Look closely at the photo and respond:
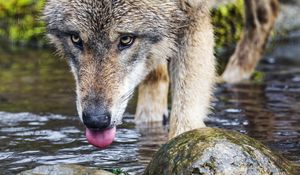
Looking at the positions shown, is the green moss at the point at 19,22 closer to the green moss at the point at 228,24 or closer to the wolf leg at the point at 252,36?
the green moss at the point at 228,24

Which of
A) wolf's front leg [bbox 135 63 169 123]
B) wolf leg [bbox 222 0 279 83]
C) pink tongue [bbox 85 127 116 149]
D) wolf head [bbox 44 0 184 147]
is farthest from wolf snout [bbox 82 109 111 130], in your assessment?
wolf leg [bbox 222 0 279 83]

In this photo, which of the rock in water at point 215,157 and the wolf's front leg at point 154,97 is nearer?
the rock in water at point 215,157

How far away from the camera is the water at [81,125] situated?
529 cm

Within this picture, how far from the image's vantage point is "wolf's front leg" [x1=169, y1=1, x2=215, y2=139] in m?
5.55

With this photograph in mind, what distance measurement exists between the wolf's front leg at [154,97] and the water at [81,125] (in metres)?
0.14

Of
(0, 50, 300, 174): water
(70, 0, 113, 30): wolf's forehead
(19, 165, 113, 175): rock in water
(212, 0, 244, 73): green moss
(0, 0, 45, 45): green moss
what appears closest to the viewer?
(19, 165, 113, 175): rock in water

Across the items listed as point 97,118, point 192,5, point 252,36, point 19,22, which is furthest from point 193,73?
point 19,22

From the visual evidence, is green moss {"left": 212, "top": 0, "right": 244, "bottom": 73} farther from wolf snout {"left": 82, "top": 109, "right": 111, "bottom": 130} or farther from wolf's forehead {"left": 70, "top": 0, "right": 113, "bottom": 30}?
wolf snout {"left": 82, "top": 109, "right": 111, "bottom": 130}

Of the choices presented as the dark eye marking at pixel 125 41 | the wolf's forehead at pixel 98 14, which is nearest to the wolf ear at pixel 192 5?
the dark eye marking at pixel 125 41

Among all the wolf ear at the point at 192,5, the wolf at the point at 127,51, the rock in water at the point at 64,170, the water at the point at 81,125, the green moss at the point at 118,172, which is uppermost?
the wolf ear at the point at 192,5

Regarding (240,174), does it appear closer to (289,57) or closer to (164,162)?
(164,162)

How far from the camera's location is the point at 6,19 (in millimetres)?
11094

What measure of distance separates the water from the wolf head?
1.45 ft

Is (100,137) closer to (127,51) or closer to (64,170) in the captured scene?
(64,170)
